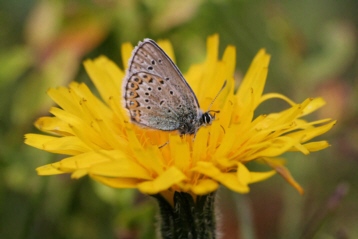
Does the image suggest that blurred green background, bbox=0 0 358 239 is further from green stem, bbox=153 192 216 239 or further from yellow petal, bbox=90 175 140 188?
yellow petal, bbox=90 175 140 188

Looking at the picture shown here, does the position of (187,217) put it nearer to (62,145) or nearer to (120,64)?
(62,145)

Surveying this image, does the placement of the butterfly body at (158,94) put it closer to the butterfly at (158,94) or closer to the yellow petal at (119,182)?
the butterfly at (158,94)

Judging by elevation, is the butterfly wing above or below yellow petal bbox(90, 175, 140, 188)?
above

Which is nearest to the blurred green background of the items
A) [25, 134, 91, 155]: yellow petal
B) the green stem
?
the green stem

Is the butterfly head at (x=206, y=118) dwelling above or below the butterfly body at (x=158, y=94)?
below

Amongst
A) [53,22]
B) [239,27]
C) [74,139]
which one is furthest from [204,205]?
[239,27]

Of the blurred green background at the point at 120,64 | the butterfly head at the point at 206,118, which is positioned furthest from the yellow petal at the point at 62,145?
the blurred green background at the point at 120,64

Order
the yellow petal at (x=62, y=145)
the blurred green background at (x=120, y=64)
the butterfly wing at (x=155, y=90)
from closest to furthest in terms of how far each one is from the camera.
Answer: the yellow petal at (x=62, y=145), the butterfly wing at (x=155, y=90), the blurred green background at (x=120, y=64)
